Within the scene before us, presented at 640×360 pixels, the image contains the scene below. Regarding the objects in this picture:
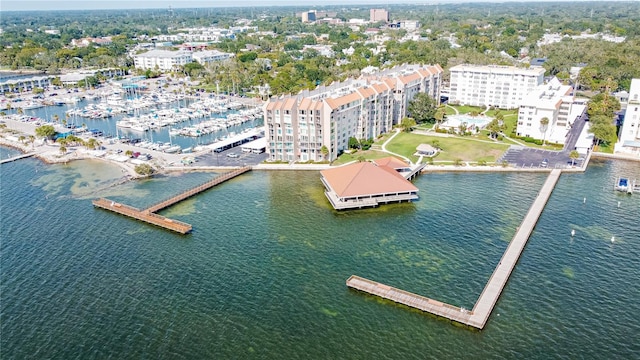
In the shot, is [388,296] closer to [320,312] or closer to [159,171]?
[320,312]

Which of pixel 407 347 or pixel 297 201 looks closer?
pixel 407 347

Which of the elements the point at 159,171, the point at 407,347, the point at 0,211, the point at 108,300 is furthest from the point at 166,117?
the point at 407,347

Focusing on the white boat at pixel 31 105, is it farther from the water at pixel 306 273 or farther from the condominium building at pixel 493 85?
the condominium building at pixel 493 85

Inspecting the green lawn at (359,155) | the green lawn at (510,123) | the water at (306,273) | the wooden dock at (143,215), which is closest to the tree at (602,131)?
the green lawn at (510,123)

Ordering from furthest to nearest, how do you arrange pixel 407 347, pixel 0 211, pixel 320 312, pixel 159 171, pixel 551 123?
pixel 551 123, pixel 159 171, pixel 0 211, pixel 320 312, pixel 407 347

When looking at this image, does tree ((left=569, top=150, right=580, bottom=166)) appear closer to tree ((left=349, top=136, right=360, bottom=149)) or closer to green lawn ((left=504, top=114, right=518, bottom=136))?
green lawn ((left=504, top=114, right=518, bottom=136))

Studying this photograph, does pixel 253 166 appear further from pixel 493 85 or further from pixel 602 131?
pixel 493 85

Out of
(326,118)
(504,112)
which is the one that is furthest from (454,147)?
(504,112)
